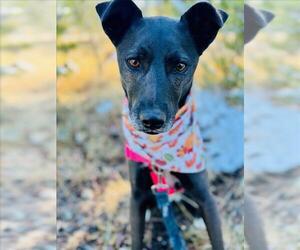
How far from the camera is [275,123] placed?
8.22ft

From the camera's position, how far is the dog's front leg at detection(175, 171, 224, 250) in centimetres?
227

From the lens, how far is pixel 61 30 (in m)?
2.44

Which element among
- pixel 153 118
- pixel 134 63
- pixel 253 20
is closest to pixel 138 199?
pixel 153 118

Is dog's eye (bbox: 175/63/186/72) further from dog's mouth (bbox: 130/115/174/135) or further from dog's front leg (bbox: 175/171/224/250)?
dog's front leg (bbox: 175/171/224/250)

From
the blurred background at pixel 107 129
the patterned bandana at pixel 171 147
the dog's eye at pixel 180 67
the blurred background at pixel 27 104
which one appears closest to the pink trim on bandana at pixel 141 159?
the patterned bandana at pixel 171 147

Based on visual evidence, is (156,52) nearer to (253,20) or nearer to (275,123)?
(253,20)

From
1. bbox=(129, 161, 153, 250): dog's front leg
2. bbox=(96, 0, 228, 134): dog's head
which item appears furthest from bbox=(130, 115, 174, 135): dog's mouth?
bbox=(129, 161, 153, 250): dog's front leg

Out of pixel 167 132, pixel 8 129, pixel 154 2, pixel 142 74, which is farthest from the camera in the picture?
pixel 8 129

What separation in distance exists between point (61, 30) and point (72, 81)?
0.20 m

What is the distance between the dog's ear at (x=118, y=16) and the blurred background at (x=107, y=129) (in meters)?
0.24

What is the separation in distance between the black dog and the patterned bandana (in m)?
0.12

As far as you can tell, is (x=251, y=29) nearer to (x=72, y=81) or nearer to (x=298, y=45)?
(x=298, y=45)

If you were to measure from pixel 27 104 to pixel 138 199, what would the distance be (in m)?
1.02

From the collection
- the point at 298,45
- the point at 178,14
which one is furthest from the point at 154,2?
the point at 298,45
